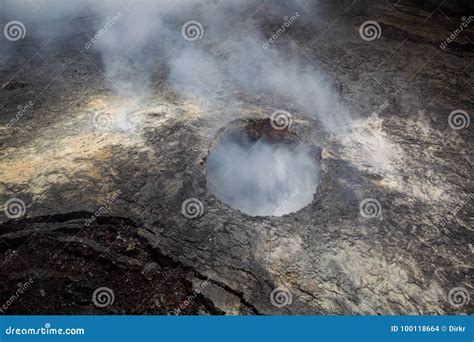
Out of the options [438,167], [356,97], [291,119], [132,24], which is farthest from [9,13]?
[438,167]

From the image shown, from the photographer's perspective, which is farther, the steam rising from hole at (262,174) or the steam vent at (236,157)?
the steam rising from hole at (262,174)

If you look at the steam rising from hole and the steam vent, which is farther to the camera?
the steam rising from hole

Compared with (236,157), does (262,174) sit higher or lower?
higher

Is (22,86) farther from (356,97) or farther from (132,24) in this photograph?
(356,97)

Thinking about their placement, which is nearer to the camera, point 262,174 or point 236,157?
point 236,157
